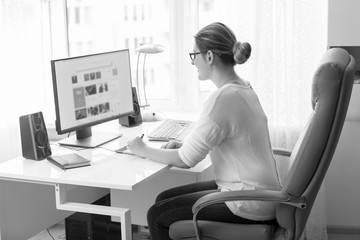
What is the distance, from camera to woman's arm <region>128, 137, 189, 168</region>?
2.48 m

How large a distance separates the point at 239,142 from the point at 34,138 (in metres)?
0.93

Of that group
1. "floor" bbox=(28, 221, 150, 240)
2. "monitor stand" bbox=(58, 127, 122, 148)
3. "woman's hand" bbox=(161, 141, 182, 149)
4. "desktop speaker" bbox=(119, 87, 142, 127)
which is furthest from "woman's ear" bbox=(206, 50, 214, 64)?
"floor" bbox=(28, 221, 150, 240)

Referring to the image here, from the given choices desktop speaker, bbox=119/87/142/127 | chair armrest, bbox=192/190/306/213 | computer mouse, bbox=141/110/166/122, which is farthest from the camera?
computer mouse, bbox=141/110/166/122

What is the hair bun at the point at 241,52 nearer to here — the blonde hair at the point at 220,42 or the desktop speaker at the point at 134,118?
the blonde hair at the point at 220,42

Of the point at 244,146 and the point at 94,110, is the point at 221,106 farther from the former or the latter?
the point at 94,110

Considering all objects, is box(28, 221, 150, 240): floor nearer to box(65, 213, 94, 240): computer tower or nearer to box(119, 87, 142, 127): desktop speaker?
box(65, 213, 94, 240): computer tower

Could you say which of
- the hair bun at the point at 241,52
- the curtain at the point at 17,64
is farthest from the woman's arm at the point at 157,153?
the curtain at the point at 17,64

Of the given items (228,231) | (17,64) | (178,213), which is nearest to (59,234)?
(17,64)

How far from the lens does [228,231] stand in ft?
7.47

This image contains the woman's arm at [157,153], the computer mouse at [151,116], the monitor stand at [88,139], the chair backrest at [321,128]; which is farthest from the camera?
the computer mouse at [151,116]

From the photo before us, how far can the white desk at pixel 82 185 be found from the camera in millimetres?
2404

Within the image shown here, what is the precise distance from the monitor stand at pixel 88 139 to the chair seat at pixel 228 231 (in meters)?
0.75

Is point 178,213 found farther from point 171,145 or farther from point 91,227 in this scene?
point 91,227

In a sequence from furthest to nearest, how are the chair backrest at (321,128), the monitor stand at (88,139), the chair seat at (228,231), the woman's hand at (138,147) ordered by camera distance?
the monitor stand at (88,139) < the woman's hand at (138,147) < the chair seat at (228,231) < the chair backrest at (321,128)
